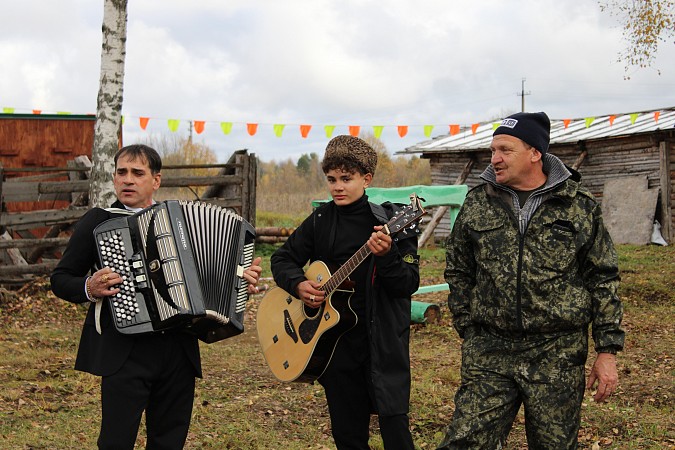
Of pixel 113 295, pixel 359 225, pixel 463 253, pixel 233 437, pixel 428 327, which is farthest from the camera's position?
pixel 428 327

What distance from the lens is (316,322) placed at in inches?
169

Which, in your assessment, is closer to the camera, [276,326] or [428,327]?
[276,326]

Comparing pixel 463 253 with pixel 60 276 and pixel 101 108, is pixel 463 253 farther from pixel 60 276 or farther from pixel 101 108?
pixel 101 108

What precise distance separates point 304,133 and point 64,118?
309 inches

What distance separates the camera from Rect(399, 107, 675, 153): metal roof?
21.2m

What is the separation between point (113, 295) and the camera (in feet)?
11.8

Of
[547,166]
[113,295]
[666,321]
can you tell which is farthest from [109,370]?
[666,321]

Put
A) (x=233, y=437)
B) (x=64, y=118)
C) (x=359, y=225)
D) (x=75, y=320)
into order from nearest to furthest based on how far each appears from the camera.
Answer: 1. (x=359, y=225)
2. (x=233, y=437)
3. (x=75, y=320)
4. (x=64, y=118)

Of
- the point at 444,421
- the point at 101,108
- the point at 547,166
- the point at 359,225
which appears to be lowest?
the point at 444,421

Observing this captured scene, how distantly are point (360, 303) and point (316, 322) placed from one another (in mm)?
305

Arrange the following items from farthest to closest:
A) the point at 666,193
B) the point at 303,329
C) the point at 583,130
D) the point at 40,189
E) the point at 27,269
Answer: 1. the point at 583,130
2. the point at 666,193
3. the point at 40,189
4. the point at 27,269
5. the point at 303,329

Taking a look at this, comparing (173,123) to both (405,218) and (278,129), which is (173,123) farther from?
(405,218)

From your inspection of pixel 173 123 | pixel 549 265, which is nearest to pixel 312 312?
pixel 549 265

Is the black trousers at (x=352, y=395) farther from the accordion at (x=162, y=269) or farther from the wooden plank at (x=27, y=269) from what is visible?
the wooden plank at (x=27, y=269)
